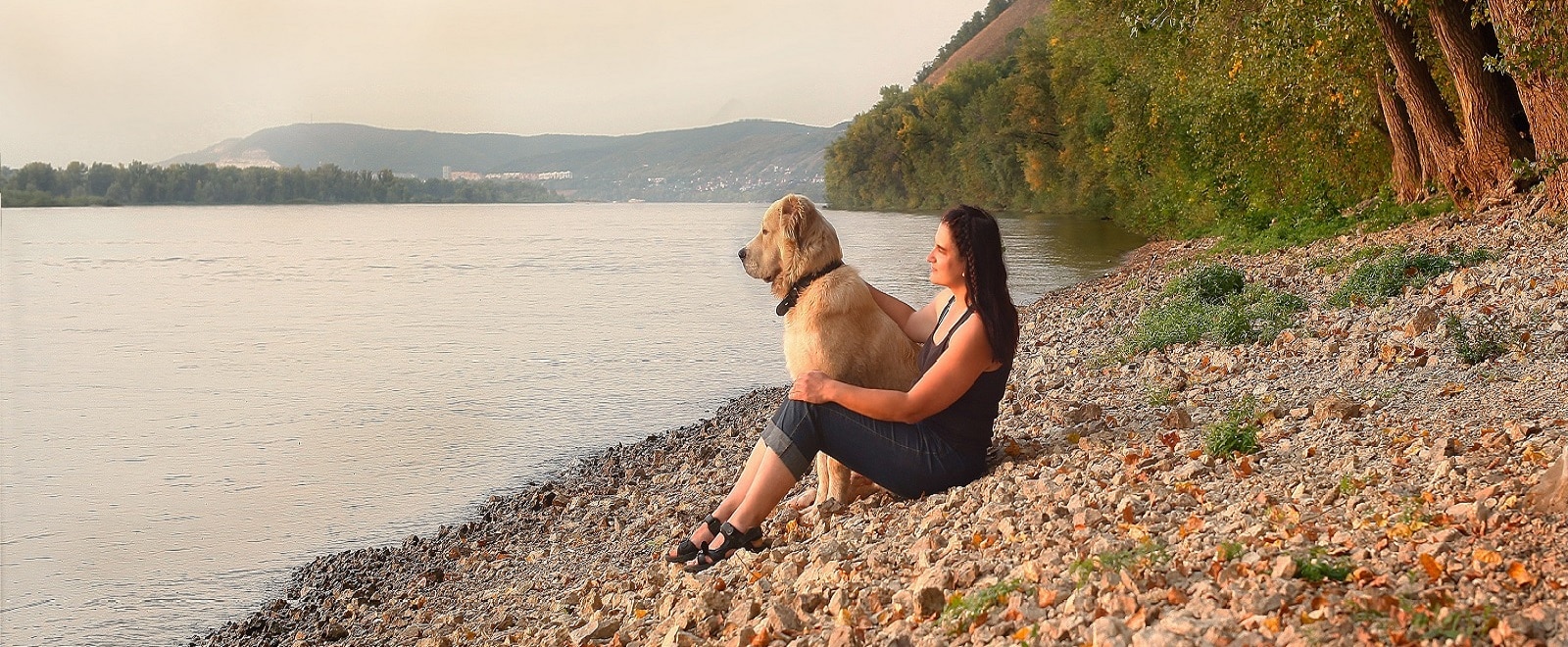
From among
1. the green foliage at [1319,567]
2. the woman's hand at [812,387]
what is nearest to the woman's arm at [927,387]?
the woman's hand at [812,387]

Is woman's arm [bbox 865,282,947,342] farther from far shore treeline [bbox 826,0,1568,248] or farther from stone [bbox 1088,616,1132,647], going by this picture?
far shore treeline [bbox 826,0,1568,248]

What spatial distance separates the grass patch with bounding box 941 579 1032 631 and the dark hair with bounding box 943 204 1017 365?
5.45ft

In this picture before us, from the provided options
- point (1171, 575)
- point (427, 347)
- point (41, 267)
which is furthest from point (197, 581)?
point (41, 267)

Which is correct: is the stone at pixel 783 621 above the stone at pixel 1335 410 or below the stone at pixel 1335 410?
below

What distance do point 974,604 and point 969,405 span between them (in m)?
1.86

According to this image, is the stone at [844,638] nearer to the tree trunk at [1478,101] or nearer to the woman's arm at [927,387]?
the woman's arm at [927,387]

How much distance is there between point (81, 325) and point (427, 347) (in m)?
9.93

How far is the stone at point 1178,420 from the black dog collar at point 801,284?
79.6 inches

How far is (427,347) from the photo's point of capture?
21.9 metres

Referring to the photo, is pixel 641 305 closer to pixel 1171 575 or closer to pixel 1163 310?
pixel 1163 310

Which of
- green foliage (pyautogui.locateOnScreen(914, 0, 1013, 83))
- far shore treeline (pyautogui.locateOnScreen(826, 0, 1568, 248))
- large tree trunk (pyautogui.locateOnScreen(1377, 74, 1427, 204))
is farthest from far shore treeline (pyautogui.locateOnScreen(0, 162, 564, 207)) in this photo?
large tree trunk (pyautogui.locateOnScreen(1377, 74, 1427, 204))

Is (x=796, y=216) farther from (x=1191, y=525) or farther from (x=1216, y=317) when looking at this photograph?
(x=1216, y=317)

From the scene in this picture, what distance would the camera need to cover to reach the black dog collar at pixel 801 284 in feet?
19.9

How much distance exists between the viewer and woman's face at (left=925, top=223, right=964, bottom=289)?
5.92 metres
